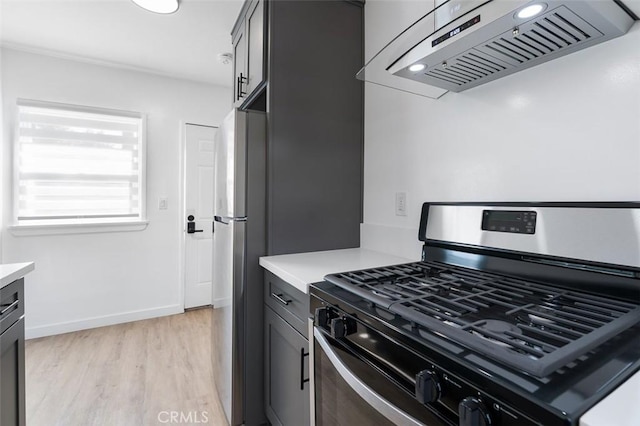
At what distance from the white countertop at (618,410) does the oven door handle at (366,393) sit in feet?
0.89

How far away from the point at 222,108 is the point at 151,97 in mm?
679

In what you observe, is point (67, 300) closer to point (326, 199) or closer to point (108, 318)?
point (108, 318)

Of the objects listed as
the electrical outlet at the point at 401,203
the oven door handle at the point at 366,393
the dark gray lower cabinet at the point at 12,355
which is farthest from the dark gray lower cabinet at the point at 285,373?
the dark gray lower cabinet at the point at 12,355

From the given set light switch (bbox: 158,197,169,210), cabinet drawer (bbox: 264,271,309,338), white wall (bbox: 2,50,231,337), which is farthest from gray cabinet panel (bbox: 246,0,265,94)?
light switch (bbox: 158,197,169,210)

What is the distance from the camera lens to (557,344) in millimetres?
540

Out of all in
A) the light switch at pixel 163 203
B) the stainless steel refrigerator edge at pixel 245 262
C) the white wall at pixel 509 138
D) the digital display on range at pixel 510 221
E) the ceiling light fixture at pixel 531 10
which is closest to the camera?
the ceiling light fixture at pixel 531 10

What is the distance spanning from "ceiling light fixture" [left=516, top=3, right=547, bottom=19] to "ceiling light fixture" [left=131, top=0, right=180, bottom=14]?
1971 mm

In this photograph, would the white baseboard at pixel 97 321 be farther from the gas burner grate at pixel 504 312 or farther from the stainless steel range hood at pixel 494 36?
the stainless steel range hood at pixel 494 36

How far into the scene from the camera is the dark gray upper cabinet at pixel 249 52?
163cm

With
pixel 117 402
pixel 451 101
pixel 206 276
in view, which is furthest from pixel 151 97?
pixel 451 101

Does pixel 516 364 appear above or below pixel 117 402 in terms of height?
above

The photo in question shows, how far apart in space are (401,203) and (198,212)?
2.41 m

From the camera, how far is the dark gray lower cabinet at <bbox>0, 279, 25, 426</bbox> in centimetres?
110

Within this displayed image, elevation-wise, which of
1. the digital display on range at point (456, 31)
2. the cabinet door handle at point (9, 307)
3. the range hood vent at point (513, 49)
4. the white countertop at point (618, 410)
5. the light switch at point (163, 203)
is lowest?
the cabinet door handle at point (9, 307)
